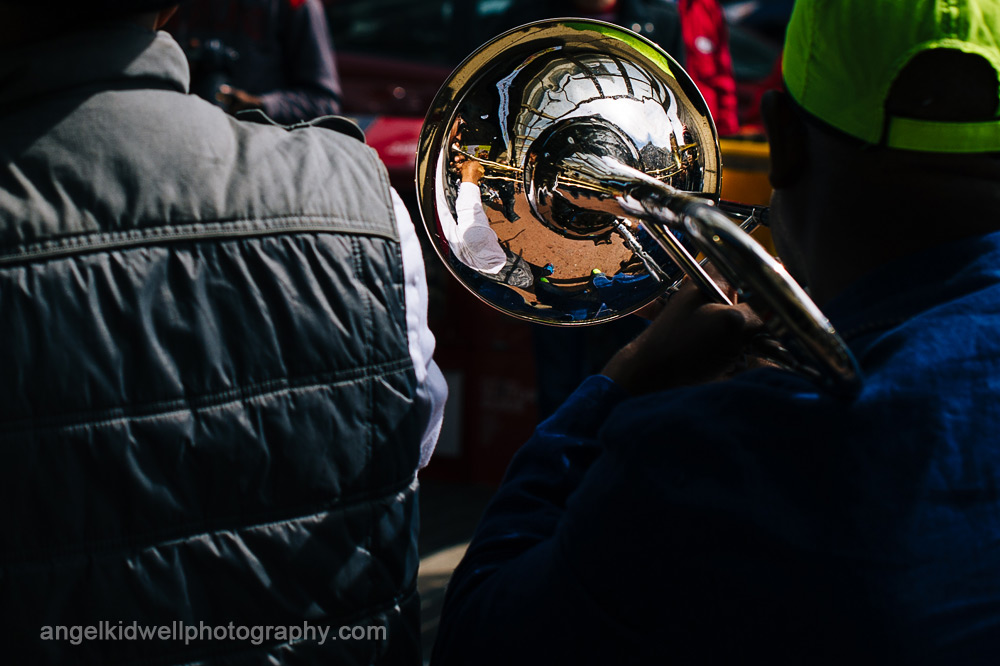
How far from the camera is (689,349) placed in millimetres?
1082

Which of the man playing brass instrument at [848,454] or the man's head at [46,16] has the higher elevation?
the man's head at [46,16]

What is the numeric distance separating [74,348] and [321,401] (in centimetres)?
26

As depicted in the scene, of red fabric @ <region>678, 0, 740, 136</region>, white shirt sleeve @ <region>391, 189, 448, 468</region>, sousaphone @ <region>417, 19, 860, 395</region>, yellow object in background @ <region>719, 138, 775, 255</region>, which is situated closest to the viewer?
white shirt sleeve @ <region>391, 189, 448, 468</region>

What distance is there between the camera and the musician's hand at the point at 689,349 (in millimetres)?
1076

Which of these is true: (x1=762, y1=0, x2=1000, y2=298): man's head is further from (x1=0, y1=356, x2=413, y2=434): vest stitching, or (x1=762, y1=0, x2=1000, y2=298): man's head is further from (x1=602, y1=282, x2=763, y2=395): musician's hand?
(x1=0, y1=356, x2=413, y2=434): vest stitching

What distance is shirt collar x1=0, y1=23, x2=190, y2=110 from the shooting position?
1042 millimetres

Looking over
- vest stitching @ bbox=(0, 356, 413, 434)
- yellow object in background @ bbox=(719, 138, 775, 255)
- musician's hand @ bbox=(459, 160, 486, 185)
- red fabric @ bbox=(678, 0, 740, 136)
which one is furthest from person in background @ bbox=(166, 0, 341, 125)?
vest stitching @ bbox=(0, 356, 413, 434)

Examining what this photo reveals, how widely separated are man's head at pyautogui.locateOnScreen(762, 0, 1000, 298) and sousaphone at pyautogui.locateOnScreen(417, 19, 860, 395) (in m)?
0.45

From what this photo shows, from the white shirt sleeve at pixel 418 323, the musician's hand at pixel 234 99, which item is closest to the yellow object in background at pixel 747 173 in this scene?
the musician's hand at pixel 234 99

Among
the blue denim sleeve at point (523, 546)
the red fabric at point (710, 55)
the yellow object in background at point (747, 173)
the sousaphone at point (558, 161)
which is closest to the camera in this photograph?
the blue denim sleeve at point (523, 546)

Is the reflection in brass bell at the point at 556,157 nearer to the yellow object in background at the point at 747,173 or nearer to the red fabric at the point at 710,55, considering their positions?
the yellow object in background at the point at 747,173

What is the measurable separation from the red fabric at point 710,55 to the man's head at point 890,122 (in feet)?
8.43

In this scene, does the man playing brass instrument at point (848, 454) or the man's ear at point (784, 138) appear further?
the man's ear at point (784, 138)

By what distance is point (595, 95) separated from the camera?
159 cm
